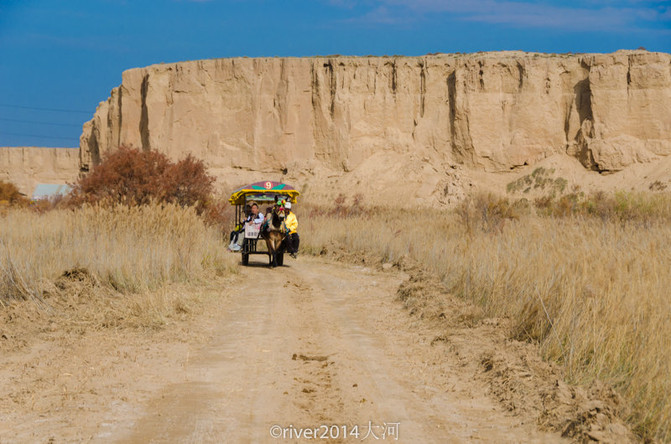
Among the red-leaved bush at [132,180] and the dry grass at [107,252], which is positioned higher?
the red-leaved bush at [132,180]

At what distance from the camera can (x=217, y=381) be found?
618 cm

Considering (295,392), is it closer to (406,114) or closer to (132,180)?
(132,180)

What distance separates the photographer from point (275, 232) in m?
18.1

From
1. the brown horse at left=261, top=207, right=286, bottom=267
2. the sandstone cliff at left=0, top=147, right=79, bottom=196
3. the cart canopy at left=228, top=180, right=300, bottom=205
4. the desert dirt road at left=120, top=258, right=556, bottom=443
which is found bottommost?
the desert dirt road at left=120, top=258, right=556, bottom=443

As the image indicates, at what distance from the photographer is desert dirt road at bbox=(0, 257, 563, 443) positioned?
4.84 metres

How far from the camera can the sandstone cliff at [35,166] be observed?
85750mm

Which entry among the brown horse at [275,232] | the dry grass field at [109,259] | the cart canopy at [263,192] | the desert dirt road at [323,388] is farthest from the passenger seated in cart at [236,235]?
the desert dirt road at [323,388]

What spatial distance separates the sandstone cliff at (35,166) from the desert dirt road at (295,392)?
81.8m

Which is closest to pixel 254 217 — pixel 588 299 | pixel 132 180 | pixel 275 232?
pixel 275 232

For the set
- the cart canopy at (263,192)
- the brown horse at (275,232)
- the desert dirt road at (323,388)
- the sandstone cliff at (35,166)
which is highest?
the sandstone cliff at (35,166)

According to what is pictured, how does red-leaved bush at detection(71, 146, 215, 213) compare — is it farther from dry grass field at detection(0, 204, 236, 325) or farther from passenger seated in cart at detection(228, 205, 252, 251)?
dry grass field at detection(0, 204, 236, 325)

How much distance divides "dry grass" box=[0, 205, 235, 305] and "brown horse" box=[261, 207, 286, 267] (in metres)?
2.18

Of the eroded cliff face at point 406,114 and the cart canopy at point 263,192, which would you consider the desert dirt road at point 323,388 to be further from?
the eroded cliff face at point 406,114

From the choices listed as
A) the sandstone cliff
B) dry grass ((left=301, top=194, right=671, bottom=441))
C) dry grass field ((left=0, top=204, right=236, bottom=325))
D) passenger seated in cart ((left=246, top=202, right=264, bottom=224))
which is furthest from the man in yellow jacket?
the sandstone cliff
